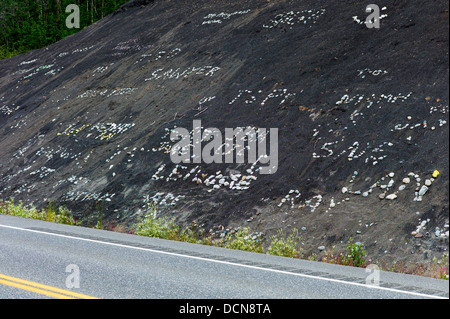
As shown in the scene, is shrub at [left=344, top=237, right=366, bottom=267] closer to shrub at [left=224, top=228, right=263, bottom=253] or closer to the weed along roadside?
A: the weed along roadside

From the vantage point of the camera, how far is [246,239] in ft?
36.3

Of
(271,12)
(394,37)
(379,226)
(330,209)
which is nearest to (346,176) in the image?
(330,209)

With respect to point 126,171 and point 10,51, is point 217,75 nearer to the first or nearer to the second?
point 126,171

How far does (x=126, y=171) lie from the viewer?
51.7ft

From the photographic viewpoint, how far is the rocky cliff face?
10.7m

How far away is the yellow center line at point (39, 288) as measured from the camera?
625 cm

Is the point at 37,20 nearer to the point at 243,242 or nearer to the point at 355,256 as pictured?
the point at 243,242

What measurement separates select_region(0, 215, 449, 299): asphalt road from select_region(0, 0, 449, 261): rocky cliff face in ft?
5.44

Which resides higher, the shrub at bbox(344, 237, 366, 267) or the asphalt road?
the asphalt road
